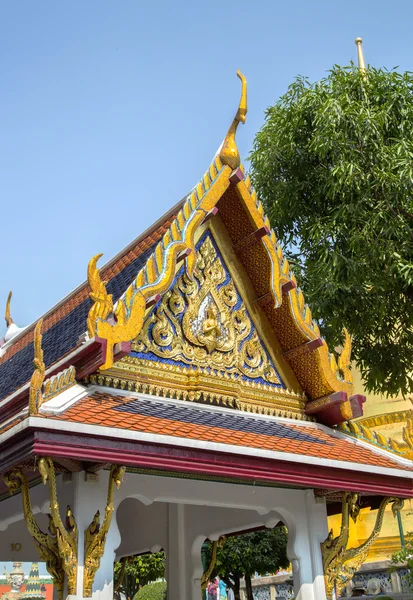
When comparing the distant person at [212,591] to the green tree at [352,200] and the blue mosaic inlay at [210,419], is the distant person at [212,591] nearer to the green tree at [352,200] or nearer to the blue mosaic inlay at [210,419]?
the green tree at [352,200]

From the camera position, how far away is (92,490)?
5.10 metres

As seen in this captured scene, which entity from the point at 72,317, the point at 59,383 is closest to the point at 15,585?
the point at 72,317

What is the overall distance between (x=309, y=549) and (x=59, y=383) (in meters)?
2.68

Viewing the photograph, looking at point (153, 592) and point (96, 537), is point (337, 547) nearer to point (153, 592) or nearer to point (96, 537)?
point (96, 537)

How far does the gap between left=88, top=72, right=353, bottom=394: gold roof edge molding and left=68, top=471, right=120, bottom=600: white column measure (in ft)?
2.90

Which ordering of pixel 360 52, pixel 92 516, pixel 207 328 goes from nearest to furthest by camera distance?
1. pixel 92 516
2. pixel 207 328
3. pixel 360 52

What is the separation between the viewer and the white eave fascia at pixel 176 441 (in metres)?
4.53

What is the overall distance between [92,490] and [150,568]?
55.5 feet

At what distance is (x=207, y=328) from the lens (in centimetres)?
678

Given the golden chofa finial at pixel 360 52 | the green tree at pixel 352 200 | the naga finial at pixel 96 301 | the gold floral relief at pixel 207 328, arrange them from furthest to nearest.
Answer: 1. the golden chofa finial at pixel 360 52
2. the green tree at pixel 352 200
3. the gold floral relief at pixel 207 328
4. the naga finial at pixel 96 301

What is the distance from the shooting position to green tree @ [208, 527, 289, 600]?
15.5m

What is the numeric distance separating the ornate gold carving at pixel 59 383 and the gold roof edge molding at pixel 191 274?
10.8 inches

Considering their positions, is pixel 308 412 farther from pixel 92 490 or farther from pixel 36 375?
pixel 36 375

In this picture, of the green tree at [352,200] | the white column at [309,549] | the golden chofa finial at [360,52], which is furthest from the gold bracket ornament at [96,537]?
the golden chofa finial at [360,52]
